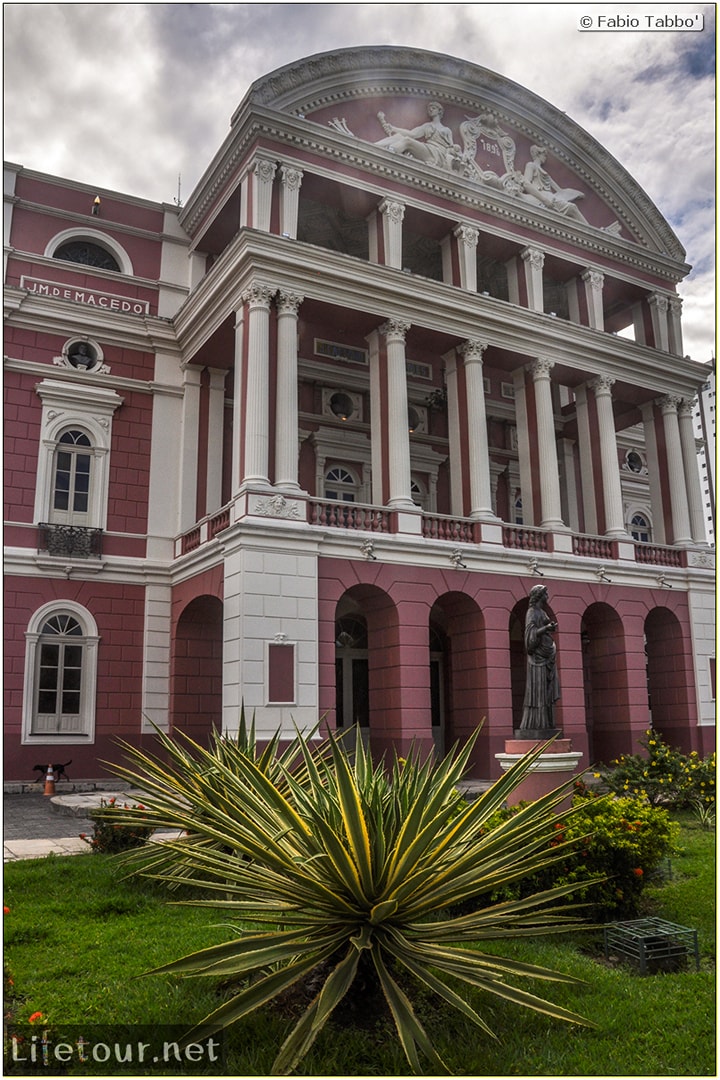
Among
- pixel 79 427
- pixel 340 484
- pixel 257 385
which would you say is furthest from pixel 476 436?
pixel 79 427

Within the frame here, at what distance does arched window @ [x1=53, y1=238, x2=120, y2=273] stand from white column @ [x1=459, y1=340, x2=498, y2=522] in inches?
336

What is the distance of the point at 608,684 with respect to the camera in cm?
1975

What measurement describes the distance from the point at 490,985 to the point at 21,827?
32.2ft

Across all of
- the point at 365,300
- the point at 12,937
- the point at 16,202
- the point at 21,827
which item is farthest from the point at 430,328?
the point at 12,937

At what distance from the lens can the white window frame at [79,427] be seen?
57.9ft

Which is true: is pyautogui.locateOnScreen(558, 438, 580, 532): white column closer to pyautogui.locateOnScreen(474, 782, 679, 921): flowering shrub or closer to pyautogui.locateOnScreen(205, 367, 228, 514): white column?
pyautogui.locateOnScreen(205, 367, 228, 514): white column

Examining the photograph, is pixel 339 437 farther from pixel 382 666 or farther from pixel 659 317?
pixel 659 317

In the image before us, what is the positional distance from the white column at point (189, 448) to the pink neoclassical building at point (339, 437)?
6 cm

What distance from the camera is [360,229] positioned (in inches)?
834

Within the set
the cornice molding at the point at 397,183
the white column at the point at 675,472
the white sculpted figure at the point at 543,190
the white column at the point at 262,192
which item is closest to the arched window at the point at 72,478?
the cornice molding at the point at 397,183

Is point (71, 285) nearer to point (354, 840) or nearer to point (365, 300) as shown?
point (365, 300)

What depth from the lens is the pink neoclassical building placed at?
53.2 feet

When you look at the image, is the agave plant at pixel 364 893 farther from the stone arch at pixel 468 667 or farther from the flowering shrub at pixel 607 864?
the stone arch at pixel 468 667

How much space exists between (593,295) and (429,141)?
579 centimetres
